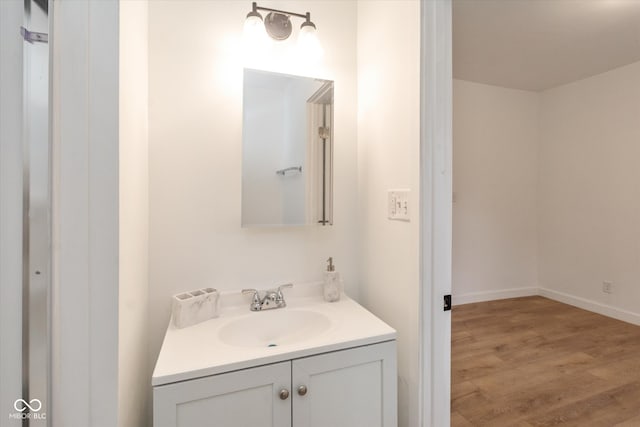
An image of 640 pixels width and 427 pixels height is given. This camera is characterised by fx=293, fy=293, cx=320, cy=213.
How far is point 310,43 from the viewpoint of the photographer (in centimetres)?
135

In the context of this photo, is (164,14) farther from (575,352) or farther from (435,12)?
(575,352)

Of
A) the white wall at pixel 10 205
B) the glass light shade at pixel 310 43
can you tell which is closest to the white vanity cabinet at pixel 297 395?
the white wall at pixel 10 205

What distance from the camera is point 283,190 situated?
4.51ft

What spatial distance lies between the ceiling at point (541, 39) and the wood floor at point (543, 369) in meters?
2.48

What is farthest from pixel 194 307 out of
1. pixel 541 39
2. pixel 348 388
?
pixel 541 39

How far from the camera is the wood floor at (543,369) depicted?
64.1 inches

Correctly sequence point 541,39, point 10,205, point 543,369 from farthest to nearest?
point 541,39 < point 543,369 < point 10,205

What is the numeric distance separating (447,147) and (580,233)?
323cm

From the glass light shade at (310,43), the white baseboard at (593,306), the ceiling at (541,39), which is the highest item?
the ceiling at (541,39)

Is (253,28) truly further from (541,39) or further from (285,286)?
(541,39)

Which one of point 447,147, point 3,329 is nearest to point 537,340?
point 447,147

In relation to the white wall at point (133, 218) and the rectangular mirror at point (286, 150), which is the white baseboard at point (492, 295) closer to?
the rectangular mirror at point (286, 150)

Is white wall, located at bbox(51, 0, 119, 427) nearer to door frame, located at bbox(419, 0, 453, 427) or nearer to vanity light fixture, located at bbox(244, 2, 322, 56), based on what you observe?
vanity light fixture, located at bbox(244, 2, 322, 56)

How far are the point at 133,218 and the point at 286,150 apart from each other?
0.71m
